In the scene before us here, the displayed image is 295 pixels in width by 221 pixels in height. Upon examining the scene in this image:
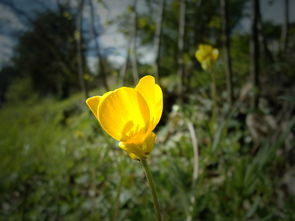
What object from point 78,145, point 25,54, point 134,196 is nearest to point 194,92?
point 78,145

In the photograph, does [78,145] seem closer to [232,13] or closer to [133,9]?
[133,9]

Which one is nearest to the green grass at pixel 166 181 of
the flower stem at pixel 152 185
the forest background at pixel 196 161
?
the forest background at pixel 196 161

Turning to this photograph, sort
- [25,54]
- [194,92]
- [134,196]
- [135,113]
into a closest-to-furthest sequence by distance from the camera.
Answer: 1. [135,113]
2. [134,196]
3. [194,92]
4. [25,54]

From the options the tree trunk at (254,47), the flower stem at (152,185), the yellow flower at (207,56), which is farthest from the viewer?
the tree trunk at (254,47)

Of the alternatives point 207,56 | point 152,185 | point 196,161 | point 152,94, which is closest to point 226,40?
point 207,56

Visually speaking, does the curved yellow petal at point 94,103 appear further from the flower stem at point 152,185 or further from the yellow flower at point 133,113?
the flower stem at point 152,185

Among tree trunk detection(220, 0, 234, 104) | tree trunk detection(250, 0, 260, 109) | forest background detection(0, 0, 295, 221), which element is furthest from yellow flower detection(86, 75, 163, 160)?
tree trunk detection(220, 0, 234, 104)

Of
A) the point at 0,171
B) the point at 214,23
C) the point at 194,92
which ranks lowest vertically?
the point at 0,171
